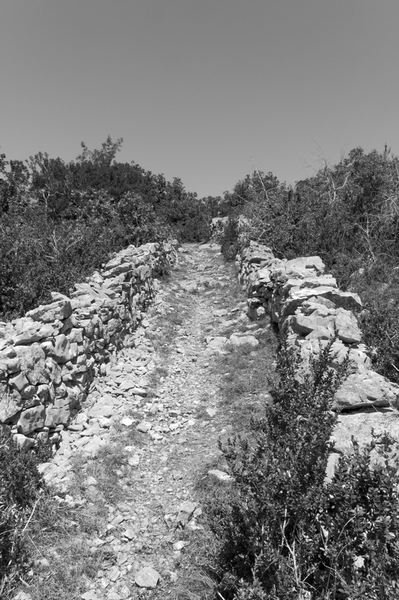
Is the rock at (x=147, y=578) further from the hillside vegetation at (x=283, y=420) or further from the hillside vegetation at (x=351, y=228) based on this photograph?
the hillside vegetation at (x=351, y=228)

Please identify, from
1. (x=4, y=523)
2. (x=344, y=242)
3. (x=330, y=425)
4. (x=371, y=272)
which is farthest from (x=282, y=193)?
(x=4, y=523)

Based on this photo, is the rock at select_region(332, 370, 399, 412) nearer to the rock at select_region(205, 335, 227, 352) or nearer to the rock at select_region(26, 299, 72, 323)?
the rock at select_region(205, 335, 227, 352)

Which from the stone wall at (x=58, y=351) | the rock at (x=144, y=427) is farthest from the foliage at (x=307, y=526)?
the stone wall at (x=58, y=351)

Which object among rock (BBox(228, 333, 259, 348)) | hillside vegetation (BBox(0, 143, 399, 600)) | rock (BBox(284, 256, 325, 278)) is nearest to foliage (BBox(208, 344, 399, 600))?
hillside vegetation (BBox(0, 143, 399, 600))

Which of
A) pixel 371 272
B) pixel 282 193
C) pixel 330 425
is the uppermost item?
pixel 282 193

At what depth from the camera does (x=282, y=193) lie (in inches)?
579

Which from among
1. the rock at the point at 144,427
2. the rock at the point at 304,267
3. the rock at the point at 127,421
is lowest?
the rock at the point at 144,427

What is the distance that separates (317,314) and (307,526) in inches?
152

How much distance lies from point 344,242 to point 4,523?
975 centimetres

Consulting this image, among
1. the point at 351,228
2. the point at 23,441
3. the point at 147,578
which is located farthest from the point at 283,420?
the point at 351,228

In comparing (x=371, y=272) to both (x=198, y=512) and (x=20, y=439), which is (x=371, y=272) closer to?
(x=198, y=512)

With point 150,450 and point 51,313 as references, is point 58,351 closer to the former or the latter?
point 51,313

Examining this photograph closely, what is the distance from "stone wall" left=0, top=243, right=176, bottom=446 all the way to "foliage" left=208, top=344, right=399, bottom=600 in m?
2.70

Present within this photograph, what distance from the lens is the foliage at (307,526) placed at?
227 cm
